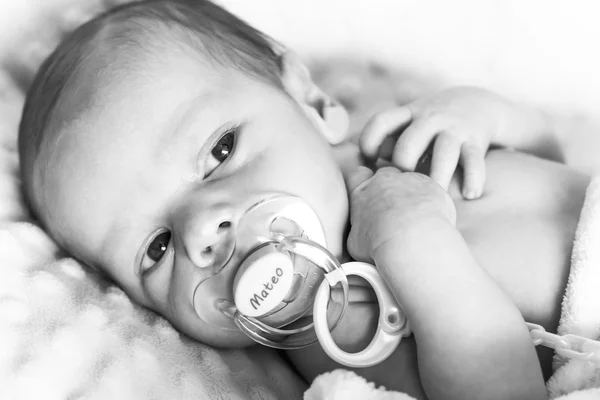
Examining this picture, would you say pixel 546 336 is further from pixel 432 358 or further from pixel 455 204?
pixel 455 204

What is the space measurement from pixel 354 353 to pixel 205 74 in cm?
49

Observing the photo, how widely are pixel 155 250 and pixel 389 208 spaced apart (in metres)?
0.38

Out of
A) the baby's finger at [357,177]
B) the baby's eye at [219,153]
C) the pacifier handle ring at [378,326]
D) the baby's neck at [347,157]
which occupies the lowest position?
the pacifier handle ring at [378,326]

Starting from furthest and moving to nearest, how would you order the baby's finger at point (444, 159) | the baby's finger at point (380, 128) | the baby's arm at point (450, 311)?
1. the baby's finger at point (380, 128)
2. the baby's finger at point (444, 159)
3. the baby's arm at point (450, 311)

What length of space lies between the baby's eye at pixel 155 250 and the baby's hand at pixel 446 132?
432 millimetres

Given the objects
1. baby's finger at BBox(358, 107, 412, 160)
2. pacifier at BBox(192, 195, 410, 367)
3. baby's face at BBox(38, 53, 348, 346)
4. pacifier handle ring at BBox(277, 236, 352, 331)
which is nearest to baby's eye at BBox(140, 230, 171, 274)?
baby's face at BBox(38, 53, 348, 346)

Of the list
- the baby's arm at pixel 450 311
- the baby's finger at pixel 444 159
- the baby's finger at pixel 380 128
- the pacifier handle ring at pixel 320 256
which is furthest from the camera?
the baby's finger at pixel 380 128

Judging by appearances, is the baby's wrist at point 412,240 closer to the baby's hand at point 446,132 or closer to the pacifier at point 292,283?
the pacifier at point 292,283

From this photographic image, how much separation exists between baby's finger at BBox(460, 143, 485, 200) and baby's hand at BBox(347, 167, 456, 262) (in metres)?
0.09

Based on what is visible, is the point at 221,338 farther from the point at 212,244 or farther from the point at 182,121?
the point at 182,121

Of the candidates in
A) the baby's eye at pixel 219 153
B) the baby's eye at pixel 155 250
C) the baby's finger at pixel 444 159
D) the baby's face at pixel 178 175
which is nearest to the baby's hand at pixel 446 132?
the baby's finger at pixel 444 159

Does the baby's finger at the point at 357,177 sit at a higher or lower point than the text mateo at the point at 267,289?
higher

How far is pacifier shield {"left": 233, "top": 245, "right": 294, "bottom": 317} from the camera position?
2.87 feet

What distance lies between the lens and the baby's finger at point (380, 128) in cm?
120
